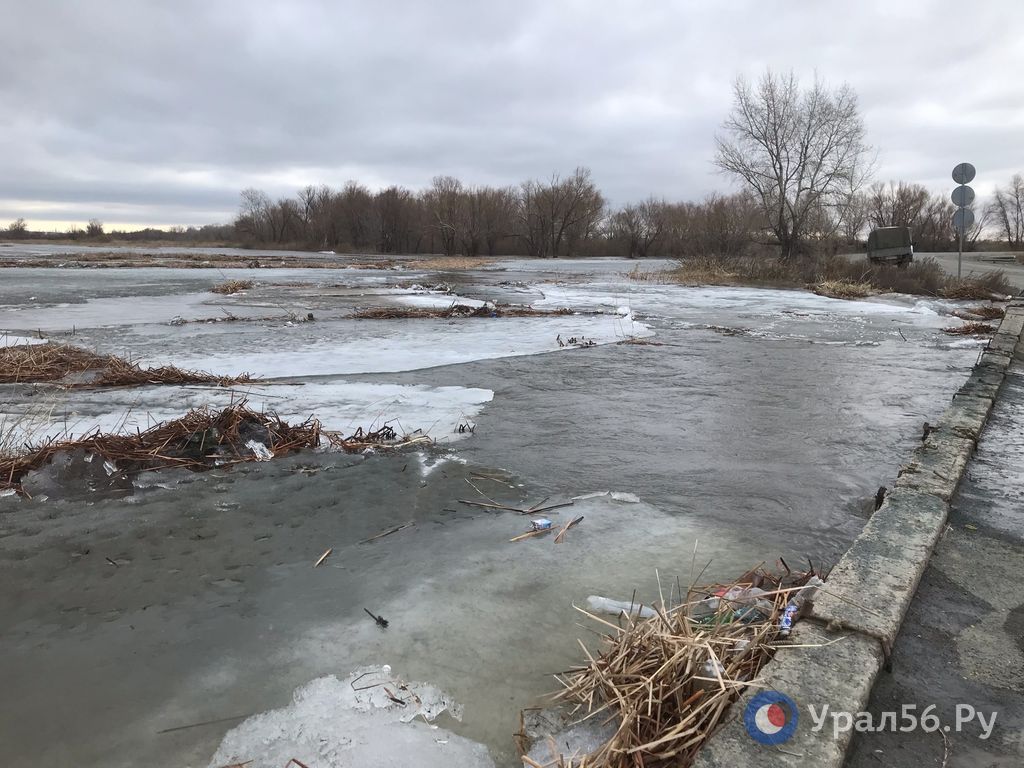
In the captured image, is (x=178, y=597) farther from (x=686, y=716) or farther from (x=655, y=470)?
(x=655, y=470)

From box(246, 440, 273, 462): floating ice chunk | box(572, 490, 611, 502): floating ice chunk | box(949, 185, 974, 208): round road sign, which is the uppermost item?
box(949, 185, 974, 208): round road sign

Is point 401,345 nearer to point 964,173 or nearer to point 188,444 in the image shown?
point 188,444

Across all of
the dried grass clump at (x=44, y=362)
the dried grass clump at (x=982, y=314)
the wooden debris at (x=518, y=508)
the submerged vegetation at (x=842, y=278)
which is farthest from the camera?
the submerged vegetation at (x=842, y=278)

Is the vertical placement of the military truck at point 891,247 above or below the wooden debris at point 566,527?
above

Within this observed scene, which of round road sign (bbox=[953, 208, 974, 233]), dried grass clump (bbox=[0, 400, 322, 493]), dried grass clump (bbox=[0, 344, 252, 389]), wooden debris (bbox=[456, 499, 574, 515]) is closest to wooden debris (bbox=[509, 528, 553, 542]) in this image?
wooden debris (bbox=[456, 499, 574, 515])

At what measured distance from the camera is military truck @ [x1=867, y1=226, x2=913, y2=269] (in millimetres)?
22891

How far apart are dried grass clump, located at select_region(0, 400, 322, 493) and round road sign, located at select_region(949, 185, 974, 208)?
18.3 m

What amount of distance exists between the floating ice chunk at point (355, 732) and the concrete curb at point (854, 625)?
29.4 inches

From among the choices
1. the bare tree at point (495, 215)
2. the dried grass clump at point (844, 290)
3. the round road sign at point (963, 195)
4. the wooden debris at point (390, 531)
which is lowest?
the wooden debris at point (390, 531)

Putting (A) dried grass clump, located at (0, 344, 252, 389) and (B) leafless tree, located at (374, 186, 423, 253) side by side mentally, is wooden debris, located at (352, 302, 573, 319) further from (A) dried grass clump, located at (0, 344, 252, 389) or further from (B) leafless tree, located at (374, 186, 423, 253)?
(B) leafless tree, located at (374, 186, 423, 253)

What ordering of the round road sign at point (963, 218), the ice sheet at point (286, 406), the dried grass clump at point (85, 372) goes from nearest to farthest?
the ice sheet at point (286, 406), the dried grass clump at point (85, 372), the round road sign at point (963, 218)

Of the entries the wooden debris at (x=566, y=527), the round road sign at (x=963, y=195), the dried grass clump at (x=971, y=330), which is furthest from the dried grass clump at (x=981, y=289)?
the wooden debris at (x=566, y=527)

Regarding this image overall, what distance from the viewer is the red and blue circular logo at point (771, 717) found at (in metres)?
1.57

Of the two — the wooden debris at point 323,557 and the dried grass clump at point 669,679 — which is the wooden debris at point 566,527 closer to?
the dried grass clump at point 669,679
